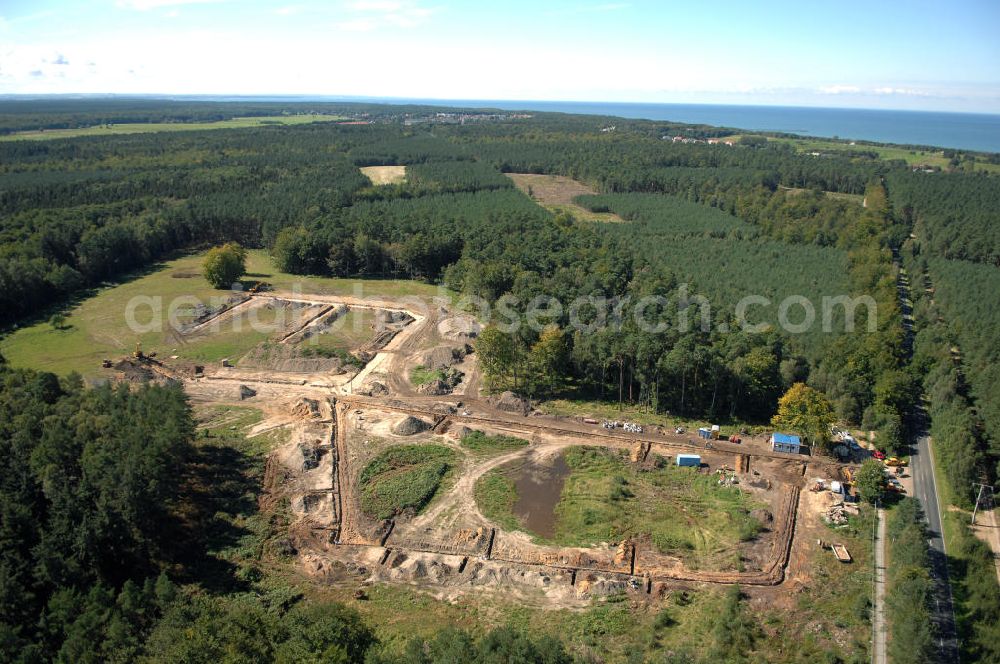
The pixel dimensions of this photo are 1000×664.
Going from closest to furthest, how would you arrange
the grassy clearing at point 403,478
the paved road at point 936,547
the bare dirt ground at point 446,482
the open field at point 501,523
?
the paved road at point 936,547, the open field at point 501,523, the bare dirt ground at point 446,482, the grassy clearing at point 403,478

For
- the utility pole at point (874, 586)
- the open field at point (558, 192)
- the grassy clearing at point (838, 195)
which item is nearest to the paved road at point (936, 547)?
the utility pole at point (874, 586)

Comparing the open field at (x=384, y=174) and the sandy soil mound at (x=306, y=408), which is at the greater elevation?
the open field at (x=384, y=174)

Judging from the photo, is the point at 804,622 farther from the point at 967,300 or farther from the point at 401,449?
the point at 967,300

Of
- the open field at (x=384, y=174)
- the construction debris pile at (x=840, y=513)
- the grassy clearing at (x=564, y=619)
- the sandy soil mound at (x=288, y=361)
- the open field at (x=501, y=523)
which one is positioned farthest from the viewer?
the open field at (x=384, y=174)

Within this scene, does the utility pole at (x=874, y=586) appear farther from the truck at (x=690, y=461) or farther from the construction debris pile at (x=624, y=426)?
the construction debris pile at (x=624, y=426)

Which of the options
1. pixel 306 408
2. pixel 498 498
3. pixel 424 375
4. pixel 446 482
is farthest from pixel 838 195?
pixel 306 408

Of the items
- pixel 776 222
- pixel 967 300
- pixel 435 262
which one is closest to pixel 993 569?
pixel 967 300

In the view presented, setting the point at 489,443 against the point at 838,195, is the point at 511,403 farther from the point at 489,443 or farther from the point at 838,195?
the point at 838,195
